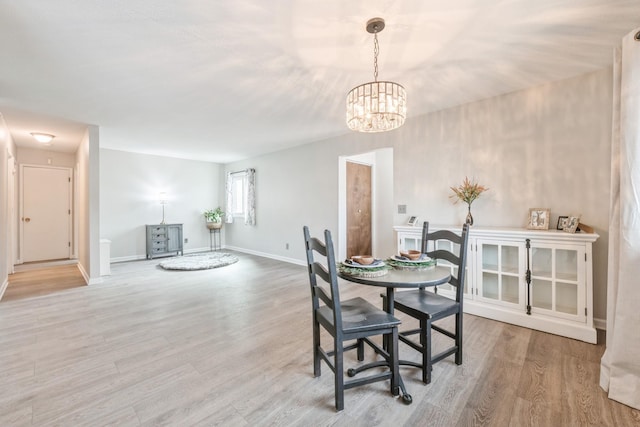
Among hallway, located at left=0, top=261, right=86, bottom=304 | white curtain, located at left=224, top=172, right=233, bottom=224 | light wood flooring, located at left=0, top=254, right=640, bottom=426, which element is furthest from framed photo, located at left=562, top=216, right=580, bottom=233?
white curtain, located at left=224, top=172, right=233, bottom=224

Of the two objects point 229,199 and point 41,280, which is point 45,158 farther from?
point 229,199

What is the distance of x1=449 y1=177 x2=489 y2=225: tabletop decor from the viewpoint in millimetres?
3270

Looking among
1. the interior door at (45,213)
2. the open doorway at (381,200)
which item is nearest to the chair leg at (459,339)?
the open doorway at (381,200)

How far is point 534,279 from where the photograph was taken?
2.70 metres

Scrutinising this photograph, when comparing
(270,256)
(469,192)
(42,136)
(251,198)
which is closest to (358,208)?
(270,256)

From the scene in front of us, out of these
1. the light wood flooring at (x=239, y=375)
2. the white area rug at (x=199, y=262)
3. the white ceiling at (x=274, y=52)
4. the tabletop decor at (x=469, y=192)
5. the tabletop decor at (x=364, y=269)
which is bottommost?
the light wood flooring at (x=239, y=375)

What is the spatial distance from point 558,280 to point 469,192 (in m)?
1.23

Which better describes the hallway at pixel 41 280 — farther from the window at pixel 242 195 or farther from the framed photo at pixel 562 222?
the framed photo at pixel 562 222

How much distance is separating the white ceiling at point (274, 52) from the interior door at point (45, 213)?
3001 millimetres

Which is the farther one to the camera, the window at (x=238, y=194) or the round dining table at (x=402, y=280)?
the window at (x=238, y=194)

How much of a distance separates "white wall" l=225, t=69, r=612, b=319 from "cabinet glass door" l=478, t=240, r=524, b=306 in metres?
0.46

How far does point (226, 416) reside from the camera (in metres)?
1.57

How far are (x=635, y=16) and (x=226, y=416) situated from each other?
3701 mm

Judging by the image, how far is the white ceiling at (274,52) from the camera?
1826 mm
